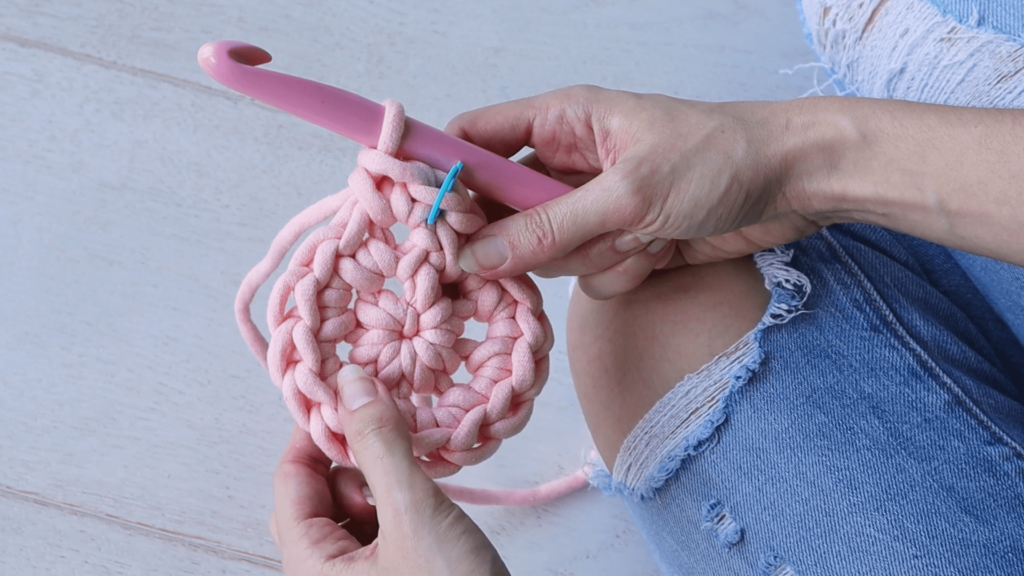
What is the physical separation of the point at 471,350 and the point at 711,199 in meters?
0.27

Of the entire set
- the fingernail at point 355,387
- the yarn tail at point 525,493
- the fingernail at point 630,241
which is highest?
the fingernail at point 630,241

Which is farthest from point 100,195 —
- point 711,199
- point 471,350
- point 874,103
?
point 874,103

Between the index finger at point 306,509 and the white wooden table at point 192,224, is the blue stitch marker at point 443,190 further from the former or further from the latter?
the white wooden table at point 192,224

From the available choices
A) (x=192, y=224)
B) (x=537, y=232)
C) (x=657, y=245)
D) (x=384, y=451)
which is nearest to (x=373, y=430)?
(x=384, y=451)

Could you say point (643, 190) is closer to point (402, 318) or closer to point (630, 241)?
point (630, 241)

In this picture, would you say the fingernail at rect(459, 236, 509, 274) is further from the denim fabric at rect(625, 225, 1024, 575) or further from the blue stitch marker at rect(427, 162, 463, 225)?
the denim fabric at rect(625, 225, 1024, 575)

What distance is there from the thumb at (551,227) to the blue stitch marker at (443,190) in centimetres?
4

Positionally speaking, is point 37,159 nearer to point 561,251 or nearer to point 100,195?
point 100,195

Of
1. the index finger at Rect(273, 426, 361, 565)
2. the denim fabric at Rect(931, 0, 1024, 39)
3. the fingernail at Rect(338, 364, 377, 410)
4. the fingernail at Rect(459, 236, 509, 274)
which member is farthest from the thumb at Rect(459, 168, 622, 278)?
the denim fabric at Rect(931, 0, 1024, 39)

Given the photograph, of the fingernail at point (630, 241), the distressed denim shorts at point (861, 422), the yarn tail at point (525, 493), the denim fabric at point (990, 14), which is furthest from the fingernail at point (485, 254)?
the denim fabric at point (990, 14)

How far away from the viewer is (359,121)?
0.68m

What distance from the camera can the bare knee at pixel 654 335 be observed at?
0.79 meters

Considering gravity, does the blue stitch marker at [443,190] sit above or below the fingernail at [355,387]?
above

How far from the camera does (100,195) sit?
1043 mm
